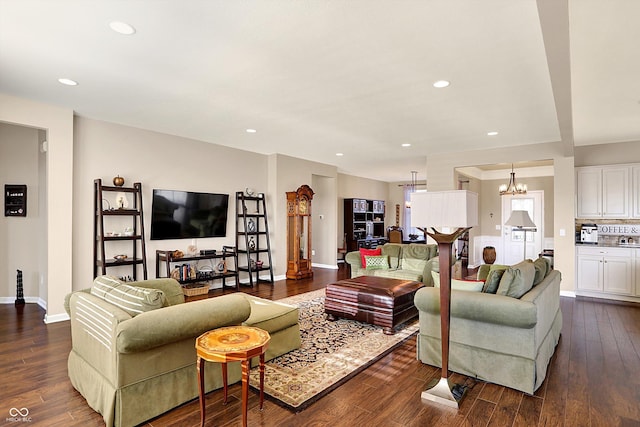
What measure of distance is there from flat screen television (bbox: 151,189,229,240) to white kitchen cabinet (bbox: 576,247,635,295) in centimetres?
639

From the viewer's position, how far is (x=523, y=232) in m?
8.51

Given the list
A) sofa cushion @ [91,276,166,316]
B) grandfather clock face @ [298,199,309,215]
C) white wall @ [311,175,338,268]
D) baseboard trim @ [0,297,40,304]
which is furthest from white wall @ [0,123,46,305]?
white wall @ [311,175,338,268]

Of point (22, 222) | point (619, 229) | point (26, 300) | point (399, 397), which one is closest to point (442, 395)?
point (399, 397)

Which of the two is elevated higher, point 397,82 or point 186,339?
point 397,82

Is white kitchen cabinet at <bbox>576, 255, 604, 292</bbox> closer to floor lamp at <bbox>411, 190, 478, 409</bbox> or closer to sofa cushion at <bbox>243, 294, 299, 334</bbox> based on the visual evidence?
floor lamp at <bbox>411, 190, 478, 409</bbox>

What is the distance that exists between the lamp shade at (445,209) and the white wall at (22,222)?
5.58 meters

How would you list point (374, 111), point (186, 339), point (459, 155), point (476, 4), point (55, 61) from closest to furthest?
point (476, 4), point (186, 339), point (55, 61), point (374, 111), point (459, 155)

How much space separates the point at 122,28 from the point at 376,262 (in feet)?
16.2

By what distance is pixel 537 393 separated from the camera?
8.62ft

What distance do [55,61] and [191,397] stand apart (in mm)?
3082

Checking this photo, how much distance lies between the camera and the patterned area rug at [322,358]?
2623 mm

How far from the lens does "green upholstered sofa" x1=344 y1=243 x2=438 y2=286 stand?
18.6 ft

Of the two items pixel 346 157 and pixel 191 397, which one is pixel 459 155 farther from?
pixel 191 397

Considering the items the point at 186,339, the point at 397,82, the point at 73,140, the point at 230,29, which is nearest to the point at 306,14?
the point at 230,29
